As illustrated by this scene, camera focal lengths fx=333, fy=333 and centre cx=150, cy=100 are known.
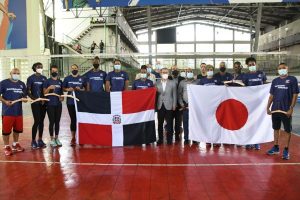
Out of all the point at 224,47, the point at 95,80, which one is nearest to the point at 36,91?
the point at 95,80

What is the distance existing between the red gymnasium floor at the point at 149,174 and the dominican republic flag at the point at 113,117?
0.23 meters

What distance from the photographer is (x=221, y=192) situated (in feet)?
14.0

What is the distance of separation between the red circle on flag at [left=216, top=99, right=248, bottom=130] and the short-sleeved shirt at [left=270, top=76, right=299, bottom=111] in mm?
836

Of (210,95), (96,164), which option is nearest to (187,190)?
(96,164)

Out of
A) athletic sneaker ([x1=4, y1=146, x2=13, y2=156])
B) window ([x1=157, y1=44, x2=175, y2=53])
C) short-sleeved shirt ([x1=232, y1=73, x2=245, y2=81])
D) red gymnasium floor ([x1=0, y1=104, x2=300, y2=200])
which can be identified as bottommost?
red gymnasium floor ([x1=0, y1=104, x2=300, y2=200])

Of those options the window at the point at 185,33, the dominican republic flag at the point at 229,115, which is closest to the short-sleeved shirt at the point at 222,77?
the dominican republic flag at the point at 229,115

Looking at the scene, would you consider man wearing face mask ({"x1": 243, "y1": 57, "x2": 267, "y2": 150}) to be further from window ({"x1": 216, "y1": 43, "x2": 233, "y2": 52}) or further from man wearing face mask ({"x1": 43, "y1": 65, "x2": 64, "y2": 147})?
window ({"x1": 216, "y1": 43, "x2": 233, "y2": 52})

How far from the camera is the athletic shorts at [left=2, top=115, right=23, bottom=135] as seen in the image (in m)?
6.60

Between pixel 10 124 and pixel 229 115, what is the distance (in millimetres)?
4451

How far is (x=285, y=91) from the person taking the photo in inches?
240

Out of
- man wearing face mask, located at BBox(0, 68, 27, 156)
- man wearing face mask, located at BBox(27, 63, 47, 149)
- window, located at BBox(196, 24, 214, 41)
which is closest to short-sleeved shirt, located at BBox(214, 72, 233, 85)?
man wearing face mask, located at BBox(27, 63, 47, 149)

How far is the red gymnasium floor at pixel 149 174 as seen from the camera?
4250 mm

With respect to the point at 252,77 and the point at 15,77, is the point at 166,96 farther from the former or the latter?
the point at 15,77

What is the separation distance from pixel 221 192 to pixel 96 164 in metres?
2.37
